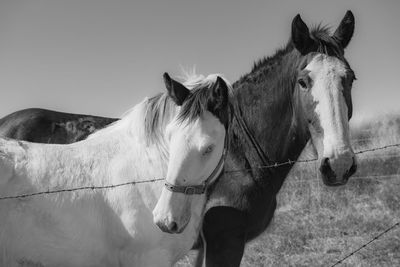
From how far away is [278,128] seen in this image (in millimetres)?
3041

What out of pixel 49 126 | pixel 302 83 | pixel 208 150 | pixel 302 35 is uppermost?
pixel 302 35

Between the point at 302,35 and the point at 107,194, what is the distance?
1856mm

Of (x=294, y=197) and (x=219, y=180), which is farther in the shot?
(x=294, y=197)

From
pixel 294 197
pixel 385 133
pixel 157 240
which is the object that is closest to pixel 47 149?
pixel 157 240

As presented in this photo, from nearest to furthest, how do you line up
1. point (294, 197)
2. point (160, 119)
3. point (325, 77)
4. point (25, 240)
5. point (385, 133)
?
point (25, 240), point (325, 77), point (160, 119), point (294, 197), point (385, 133)

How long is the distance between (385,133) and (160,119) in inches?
457

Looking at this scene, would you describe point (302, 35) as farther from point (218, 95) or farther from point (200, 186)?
point (200, 186)

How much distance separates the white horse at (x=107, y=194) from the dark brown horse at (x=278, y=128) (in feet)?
1.07

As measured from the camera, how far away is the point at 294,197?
→ 834cm

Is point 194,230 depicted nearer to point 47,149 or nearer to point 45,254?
point 45,254

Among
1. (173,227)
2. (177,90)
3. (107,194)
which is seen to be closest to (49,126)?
(107,194)

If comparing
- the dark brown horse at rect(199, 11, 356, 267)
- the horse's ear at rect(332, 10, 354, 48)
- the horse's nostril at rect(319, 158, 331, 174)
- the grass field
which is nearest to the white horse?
the dark brown horse at rect(199, 11, 356, 267)

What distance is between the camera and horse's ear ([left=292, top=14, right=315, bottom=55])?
282cm

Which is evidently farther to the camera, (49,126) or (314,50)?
(49,126)
